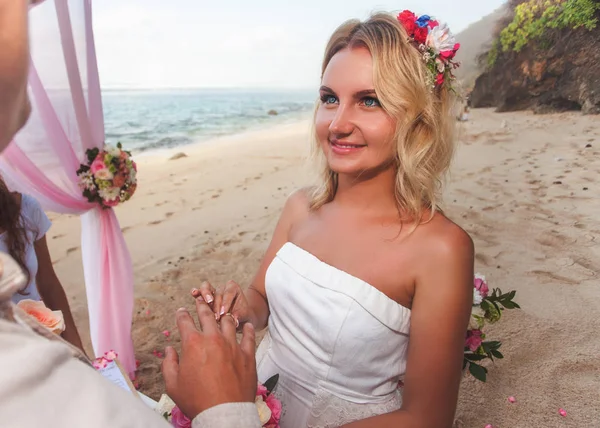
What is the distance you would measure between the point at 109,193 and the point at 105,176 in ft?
0.35

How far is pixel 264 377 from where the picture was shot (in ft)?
5.42

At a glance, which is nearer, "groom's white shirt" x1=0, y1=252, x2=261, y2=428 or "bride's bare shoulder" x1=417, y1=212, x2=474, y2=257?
"groom's white shirt" x1=0, y1=252, x2=261, y2=428

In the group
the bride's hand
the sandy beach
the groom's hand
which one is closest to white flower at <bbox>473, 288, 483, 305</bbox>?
the sandy beach

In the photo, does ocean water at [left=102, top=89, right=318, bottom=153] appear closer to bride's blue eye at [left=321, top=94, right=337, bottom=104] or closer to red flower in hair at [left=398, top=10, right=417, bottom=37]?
bride's blue eye at [left=321, top=94, right=337, bottom=104]

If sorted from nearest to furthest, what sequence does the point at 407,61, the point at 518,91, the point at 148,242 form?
the point at 407,61
the point at 148,242
the point at 518,91

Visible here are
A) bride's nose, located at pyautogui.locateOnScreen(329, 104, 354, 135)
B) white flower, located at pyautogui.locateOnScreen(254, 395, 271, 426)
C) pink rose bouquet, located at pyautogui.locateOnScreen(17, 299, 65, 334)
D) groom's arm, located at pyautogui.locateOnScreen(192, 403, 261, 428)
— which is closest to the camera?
groom's arm, located at pyautogui.locateOnScreen(192, 403, 261, 428)

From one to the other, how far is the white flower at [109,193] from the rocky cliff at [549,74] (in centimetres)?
490

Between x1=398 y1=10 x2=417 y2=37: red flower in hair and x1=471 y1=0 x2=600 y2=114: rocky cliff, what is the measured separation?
4036 millimetres

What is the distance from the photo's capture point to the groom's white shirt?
41 centimetres

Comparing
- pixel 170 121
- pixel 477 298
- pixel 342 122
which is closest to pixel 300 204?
pixel 342 122

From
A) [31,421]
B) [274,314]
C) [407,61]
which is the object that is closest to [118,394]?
[31,421]

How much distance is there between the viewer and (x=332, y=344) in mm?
1436

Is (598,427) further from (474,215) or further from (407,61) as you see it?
(474,215)

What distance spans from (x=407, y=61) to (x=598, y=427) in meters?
2.05
